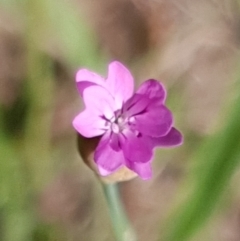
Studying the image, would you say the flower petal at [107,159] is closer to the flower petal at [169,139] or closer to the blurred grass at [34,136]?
the flower petal at [169,139]

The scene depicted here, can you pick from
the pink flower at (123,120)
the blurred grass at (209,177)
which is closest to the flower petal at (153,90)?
the pink flower at (123,120)

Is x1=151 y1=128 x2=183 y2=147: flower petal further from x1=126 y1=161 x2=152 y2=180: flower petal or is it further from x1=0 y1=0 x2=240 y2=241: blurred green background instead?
x1=0 y1=0 x2=240 y2=241: blurred green background

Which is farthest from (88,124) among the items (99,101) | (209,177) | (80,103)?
(80,103)

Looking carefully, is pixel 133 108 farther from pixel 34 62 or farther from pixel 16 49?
pixel 16 49

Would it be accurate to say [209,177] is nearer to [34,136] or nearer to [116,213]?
[116,213]

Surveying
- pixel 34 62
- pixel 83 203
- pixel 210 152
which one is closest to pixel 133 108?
pixel 210 152

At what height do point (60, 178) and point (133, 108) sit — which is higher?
point (60, 178)

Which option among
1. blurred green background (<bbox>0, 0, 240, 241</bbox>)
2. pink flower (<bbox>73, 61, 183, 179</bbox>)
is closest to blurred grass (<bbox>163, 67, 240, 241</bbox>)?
blurred green background (<bbox>0, 0, 240, 241</bbox>)
